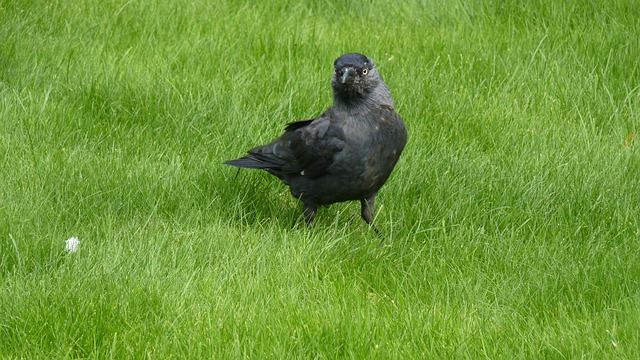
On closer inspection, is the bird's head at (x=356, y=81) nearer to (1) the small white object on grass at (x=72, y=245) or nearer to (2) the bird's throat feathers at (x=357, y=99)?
(2) the bird's throat feathers at (x=357, y=99)

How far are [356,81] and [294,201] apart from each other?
958 millimetres

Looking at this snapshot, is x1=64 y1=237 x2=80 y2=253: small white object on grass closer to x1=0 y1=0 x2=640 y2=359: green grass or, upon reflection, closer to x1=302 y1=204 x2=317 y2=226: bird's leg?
x1=0 y1=0 x2=640 y2=359: green grass

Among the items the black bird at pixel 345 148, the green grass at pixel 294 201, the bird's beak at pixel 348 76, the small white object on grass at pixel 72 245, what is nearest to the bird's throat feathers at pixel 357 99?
the black bird at pixel 345 148

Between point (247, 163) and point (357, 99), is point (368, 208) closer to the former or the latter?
point (357, 99)

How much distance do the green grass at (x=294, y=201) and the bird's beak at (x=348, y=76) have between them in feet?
2.57

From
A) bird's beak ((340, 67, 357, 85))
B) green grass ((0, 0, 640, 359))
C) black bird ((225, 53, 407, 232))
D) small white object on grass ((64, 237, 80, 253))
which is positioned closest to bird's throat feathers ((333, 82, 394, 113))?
black bird ((225, 53, 407, 232))

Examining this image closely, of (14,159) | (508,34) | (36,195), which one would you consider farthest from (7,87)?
(508,34)

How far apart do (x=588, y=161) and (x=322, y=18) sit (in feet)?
8.38

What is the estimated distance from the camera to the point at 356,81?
5.14 metres

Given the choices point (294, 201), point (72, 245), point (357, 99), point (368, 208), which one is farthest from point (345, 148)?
point (72, 245)

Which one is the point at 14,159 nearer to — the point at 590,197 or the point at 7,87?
the point at 7,87

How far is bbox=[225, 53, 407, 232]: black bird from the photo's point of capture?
5.08 metres

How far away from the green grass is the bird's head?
0.59 metres

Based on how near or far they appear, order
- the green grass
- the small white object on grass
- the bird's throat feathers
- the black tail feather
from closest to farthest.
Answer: the green grass, the small white object on grass, the bird's throat feathers, the black tail feather
